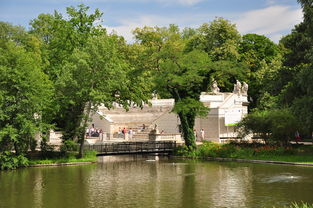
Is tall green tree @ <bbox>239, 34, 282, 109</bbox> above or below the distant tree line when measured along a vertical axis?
above

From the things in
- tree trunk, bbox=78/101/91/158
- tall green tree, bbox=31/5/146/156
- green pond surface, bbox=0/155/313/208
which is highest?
tall green tree, bbox=31/5/146/156

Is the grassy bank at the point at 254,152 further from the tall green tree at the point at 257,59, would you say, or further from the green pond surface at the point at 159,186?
the tall green tree at the point at 257,59

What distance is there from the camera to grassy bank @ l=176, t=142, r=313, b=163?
108 ft

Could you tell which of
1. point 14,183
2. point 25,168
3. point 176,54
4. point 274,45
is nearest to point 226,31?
point 274,45

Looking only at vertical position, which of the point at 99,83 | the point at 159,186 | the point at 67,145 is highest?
the point at 99,83

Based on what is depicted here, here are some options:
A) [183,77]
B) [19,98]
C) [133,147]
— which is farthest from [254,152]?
[19,98]

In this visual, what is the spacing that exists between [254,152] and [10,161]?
17786mm

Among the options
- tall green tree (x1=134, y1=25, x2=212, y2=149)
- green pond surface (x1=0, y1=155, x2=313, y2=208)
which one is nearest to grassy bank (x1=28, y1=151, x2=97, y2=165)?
green pond surface (x1=0, y1=155, x2=313, y2=208)

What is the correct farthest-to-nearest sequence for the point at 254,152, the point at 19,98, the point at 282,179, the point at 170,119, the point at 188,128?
the point at 170,119, the point at 188,128, the point at 254,152, the point at 19,98, the point at 282,179

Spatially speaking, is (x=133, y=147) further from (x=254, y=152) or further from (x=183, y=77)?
(x=254, y=152)

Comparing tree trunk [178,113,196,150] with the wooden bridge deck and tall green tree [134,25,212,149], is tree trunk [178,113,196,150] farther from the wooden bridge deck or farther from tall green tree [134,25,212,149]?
the wooden bridge deck

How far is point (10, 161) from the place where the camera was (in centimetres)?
3023

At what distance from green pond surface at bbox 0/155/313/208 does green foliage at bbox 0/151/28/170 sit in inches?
30.9

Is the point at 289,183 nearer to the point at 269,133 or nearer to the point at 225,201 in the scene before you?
the point at 225,201
